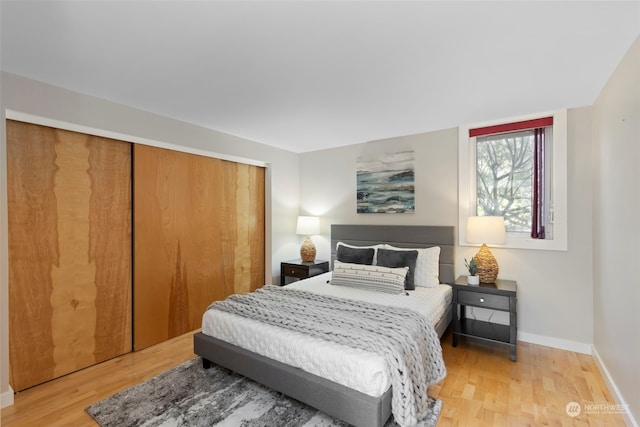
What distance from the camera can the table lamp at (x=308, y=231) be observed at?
433 centimetres

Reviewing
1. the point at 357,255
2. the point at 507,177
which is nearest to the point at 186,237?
the point at 357,255

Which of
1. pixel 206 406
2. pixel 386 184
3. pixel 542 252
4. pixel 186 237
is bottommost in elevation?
pixel 206 406

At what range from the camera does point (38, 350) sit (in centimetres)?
241

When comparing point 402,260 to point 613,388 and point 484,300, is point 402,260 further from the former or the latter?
point 613,388

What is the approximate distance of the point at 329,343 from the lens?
191 cm

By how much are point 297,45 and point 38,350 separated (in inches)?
120

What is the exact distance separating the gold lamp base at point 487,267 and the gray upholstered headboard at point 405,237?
0.39 meters

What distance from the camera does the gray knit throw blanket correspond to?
175 centimetres

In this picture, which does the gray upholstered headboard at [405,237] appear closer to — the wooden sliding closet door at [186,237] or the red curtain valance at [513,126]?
the red curtain valance at [513,126]

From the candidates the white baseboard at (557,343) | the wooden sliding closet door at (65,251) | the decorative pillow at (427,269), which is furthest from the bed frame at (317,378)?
the wooden sliding closet door at (65,251)

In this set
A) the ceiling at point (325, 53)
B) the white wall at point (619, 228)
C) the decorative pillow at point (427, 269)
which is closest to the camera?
the ceiling at point (325, 53)

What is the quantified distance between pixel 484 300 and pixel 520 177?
1.38m

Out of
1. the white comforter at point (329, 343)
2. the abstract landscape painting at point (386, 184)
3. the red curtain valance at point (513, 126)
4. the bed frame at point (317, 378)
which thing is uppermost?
the red curtain valance at point (513, 126)

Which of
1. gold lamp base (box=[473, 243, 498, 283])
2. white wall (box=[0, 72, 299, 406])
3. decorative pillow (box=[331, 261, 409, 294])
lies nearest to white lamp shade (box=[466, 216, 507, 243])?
gold lamp base (box=[473, 243, 498, 283])
